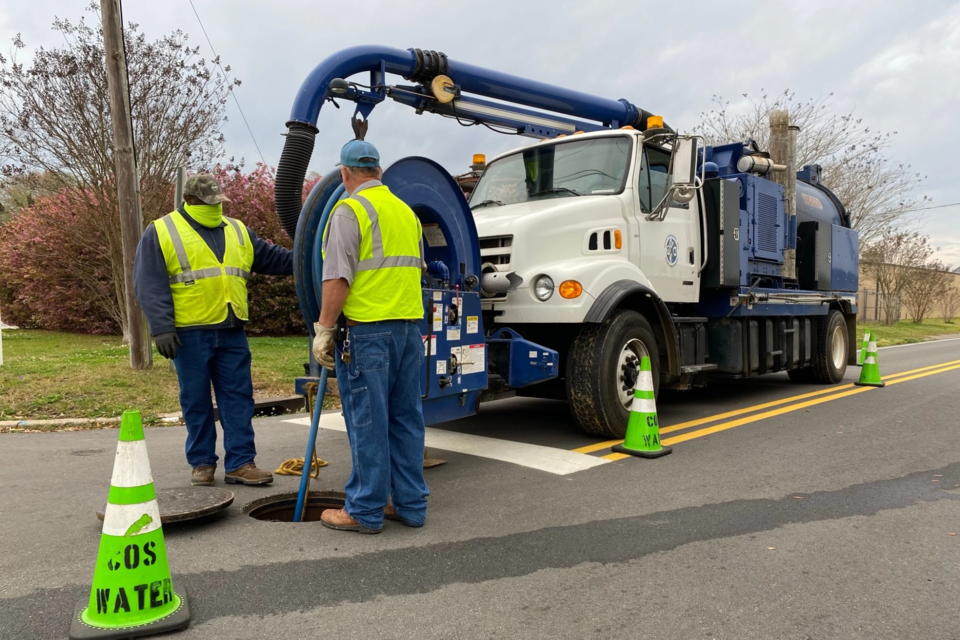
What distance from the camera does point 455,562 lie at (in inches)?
129

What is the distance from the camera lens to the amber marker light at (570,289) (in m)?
5.50

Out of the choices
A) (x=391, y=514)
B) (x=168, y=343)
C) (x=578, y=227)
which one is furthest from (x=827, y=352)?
(x=168, y=343)

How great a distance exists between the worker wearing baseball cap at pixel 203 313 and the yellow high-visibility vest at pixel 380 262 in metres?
1.22

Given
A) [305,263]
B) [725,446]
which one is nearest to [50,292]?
[305,263]

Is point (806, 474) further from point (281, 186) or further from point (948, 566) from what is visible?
point (281, 186)

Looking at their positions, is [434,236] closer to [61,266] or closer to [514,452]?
[514,452]

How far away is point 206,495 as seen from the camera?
3936 mm

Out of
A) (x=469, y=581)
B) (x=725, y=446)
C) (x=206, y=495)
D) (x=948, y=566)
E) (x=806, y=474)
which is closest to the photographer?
(x=469, y=581)

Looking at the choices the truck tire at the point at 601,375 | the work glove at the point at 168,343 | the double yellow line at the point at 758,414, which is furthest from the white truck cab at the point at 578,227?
the work glove at the point at 168,343

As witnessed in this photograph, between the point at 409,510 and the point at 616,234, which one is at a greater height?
the point at 616,234

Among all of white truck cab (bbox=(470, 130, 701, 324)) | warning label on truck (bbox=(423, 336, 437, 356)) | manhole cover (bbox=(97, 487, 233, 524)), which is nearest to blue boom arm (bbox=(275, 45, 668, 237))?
white truck cab (bbox=(470, 130, 701, 324))

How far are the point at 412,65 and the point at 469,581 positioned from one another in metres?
5.07

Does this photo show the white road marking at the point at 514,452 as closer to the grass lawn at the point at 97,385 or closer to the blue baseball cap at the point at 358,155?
the grass lawn at the point at 97,385

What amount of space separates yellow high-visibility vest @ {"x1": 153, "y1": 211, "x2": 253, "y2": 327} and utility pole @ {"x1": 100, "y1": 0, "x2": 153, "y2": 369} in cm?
470
